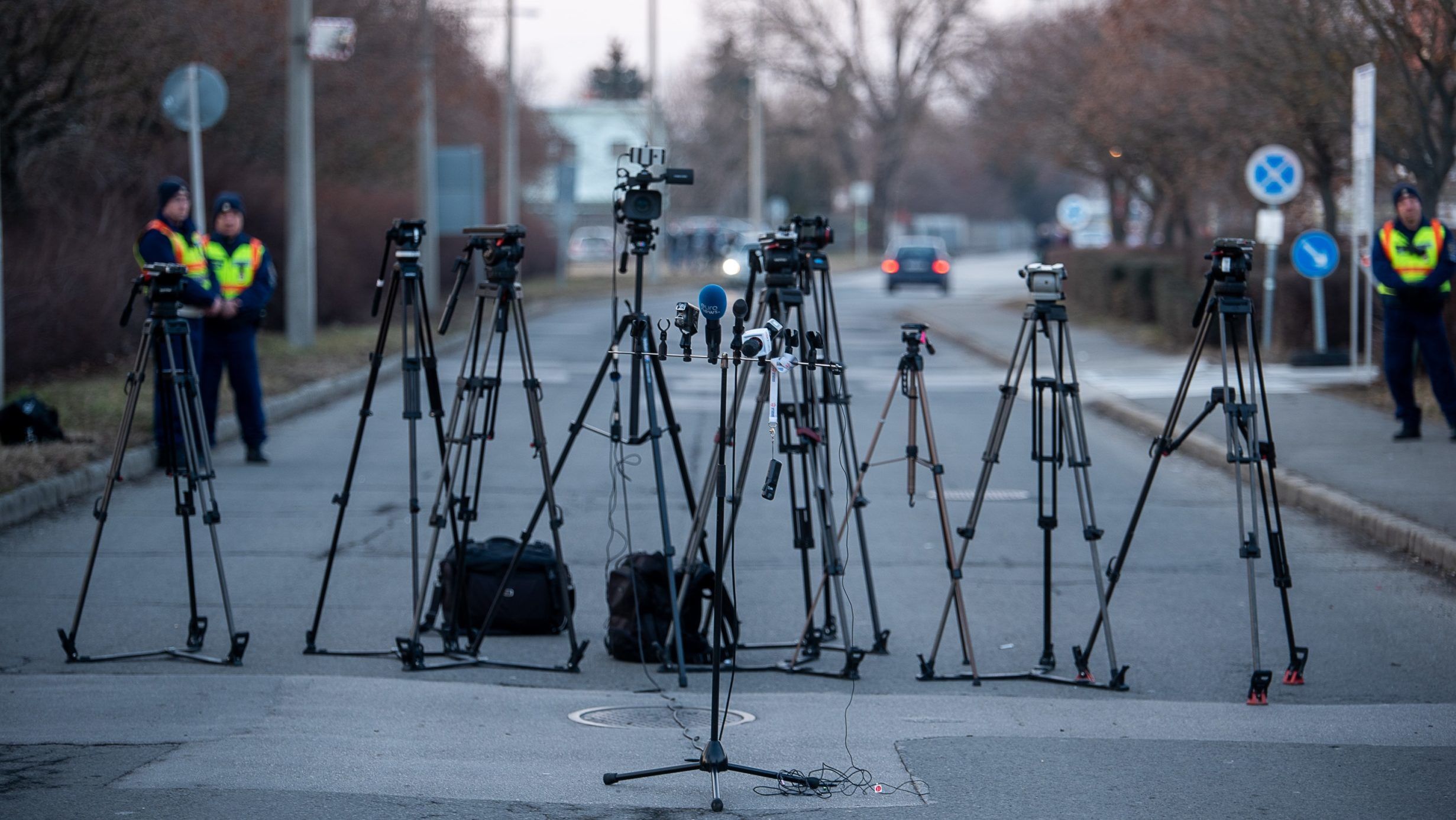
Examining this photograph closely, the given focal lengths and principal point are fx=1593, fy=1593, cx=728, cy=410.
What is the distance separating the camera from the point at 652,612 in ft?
23.7

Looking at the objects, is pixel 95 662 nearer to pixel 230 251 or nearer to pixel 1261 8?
pixel 230 251

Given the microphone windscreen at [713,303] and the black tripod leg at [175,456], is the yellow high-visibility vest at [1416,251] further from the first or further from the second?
the black tripod leg at [175,456]

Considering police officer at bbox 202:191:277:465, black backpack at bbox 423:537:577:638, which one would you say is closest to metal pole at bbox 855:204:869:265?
police officer at bbox 202:191:277:465

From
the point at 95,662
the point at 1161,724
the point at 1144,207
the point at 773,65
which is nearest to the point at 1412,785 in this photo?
the point at 1161,724

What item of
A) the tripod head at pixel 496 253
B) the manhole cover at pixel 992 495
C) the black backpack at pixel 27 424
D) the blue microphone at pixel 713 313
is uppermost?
the tripod head at pixel 496 253

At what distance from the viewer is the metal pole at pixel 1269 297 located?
19812mm

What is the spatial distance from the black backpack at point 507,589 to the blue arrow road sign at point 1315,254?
38.6 ft

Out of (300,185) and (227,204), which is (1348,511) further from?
(300,185)

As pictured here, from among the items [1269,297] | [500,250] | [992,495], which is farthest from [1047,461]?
[1269,297]

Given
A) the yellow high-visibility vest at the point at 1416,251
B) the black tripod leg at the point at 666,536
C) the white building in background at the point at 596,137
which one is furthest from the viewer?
the white building in background at the point at 596,137

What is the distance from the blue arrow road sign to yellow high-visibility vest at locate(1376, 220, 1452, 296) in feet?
13.7

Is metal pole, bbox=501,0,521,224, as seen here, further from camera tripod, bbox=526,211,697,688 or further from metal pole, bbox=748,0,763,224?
camera tripod, bbox=526,211,697,688

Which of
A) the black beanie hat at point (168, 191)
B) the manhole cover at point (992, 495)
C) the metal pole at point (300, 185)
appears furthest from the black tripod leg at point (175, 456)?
the metal pole at point (300, 185)

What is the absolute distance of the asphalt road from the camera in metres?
5.05
